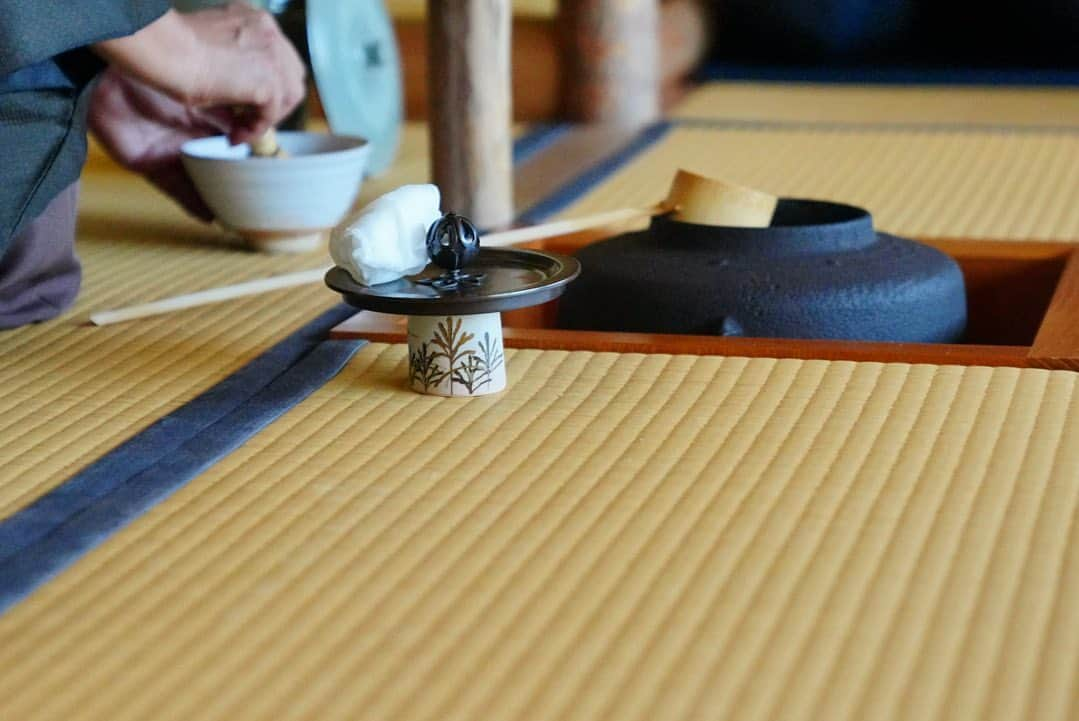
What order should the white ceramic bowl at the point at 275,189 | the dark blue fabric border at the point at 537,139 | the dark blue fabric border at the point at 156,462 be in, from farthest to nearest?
the dark blue fabric border at the point at 537,139 < the white ceramic bowl at the point at 275,189 < the dark blue fabric border at the point at 156,462

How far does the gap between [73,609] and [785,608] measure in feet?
1.41

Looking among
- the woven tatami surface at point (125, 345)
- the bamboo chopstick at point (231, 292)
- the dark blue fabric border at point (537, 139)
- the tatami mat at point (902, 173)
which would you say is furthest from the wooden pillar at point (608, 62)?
the bamboo chopstick at point (231, 292)

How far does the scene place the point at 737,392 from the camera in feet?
4.12

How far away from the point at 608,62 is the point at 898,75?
85 centimetres

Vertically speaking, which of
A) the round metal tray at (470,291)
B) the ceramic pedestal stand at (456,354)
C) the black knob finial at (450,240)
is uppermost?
the black knob finial at (450,240)

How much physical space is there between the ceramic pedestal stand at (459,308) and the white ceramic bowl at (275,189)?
1.99 ft

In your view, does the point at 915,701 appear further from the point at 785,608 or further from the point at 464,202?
the point at 464,202

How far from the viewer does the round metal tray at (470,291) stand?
46.4 inches

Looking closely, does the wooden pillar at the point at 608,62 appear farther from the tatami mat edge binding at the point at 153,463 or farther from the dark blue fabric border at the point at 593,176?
the tatami mat edge binding at the point at 153,463

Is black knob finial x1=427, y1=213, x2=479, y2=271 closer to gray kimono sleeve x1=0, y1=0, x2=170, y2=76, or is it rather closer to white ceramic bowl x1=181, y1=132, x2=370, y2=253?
gray kimono sleeve x1=0, y1=0, x2=170, y2=76

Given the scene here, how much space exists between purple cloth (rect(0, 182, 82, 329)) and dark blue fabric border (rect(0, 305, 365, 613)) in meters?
0.30

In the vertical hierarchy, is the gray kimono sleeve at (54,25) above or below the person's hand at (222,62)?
above

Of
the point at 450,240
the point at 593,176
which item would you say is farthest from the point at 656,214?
the point at 593,176

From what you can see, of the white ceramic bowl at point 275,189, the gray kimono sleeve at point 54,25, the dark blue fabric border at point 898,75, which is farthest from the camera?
the dark blue fabric border at point 898,75
